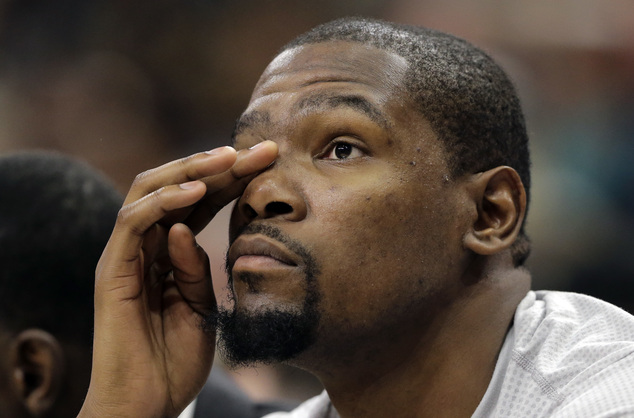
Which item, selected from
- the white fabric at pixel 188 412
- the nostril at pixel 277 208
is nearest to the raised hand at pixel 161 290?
the nostril at pixel 277 208

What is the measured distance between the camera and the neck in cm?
241

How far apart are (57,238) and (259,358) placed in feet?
3.63

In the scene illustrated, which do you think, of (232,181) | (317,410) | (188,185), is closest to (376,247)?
(232,181)

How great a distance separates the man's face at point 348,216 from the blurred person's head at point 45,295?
0.87 meters

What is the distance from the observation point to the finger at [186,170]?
2373 millimetres

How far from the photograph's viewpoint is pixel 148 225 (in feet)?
8.09

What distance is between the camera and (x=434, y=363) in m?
2.45

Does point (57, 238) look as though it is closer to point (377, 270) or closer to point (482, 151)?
point (377, 270)

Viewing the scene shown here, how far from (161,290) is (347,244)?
827mm

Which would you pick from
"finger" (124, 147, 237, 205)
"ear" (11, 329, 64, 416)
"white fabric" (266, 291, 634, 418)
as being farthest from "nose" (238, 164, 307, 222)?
"ear" (11, 329, 64, 416)

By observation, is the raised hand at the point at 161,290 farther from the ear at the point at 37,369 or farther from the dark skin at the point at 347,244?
the ear at the point at 37,369

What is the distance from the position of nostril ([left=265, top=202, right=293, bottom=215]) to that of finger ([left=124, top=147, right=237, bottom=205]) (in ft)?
0.58

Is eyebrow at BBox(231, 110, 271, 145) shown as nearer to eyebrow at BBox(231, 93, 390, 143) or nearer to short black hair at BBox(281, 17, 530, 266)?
eyebrow at BBox(231, 93, 390, 143)

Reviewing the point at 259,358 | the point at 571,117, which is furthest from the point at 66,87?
the point at 259,358
